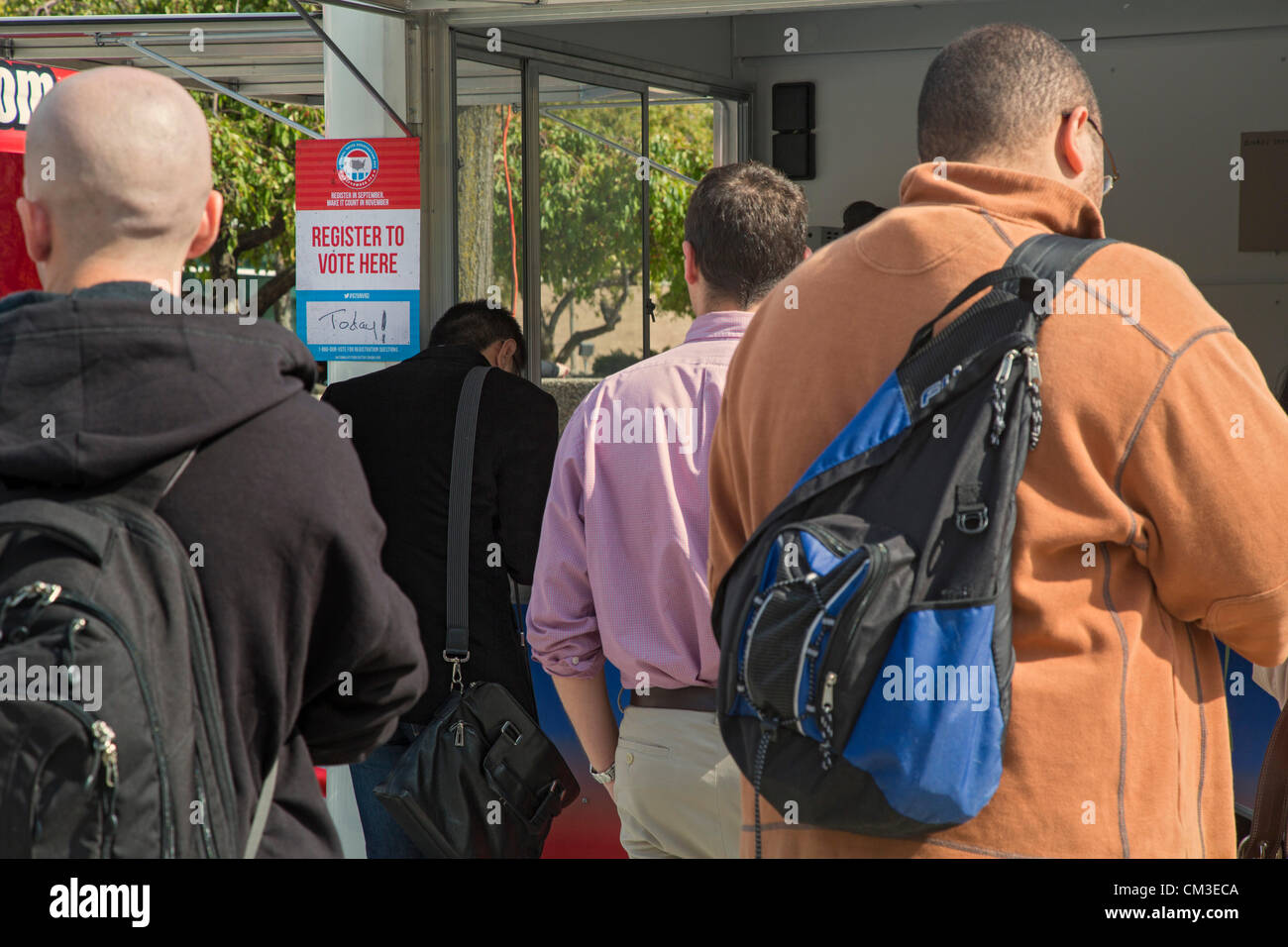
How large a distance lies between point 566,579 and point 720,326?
2.10ft

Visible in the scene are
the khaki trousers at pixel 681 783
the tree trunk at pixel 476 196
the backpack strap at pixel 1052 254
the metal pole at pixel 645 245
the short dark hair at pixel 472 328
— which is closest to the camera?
the backpack strap at pixel 1052 254

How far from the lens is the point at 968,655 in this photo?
1.70 metres

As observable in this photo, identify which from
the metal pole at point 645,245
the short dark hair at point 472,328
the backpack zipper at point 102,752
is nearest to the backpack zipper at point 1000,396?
the backpack zipper at point 102,752

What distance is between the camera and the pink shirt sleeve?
3.07 metres

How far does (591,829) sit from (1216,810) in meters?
3.56

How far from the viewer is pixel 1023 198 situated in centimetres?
193

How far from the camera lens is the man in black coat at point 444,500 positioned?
374cm

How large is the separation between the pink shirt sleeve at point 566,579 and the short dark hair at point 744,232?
431mm

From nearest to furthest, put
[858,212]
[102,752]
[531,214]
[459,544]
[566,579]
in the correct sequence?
1. [102,752]
2. [566,579]
3. [459,544]
4. [531,214]
5. [858,212]

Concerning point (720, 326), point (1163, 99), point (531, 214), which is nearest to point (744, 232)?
point (720, 326)

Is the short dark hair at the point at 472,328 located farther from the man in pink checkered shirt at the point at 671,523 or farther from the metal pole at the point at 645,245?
the metal pole at the point at 645,245

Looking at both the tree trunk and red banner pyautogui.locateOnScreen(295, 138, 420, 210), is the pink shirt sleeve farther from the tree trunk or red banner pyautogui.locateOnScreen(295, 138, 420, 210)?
the tree trunk

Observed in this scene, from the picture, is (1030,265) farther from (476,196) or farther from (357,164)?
(476,196)
